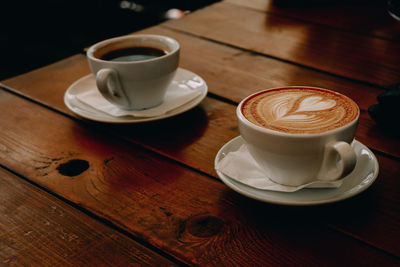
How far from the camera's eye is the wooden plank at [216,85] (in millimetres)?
710

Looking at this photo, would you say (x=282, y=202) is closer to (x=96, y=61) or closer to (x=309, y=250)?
(x=309, y=250)

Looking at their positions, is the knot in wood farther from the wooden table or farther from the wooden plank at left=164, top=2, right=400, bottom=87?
the wooden plank at left=164, top=2, right=400, bottom=87

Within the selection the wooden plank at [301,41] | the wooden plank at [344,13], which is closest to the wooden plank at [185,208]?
the wooden plank at [301,41]

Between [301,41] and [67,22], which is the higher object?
[301,41]

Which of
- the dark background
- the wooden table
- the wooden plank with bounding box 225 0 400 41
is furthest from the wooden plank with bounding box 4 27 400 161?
the dark background

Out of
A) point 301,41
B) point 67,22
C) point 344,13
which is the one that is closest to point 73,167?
point 301,41

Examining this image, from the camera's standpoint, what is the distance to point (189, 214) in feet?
Answer: 1.82

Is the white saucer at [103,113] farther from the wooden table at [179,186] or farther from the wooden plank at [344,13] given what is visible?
the wooden plank at [344,13]

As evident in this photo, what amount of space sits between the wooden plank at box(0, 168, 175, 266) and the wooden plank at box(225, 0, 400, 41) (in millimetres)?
938

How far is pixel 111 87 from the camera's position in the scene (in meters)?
0.76

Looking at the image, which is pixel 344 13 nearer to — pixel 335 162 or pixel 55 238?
pixel 335 162

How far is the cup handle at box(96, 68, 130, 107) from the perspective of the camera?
73 cm

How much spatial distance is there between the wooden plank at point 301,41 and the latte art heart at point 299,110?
356 millimetres

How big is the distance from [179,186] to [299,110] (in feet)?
0.64
